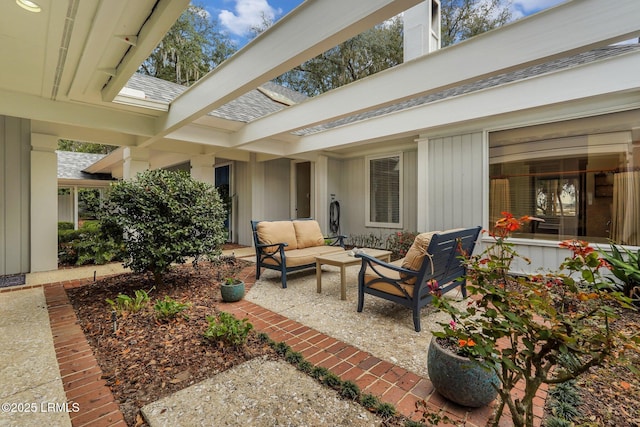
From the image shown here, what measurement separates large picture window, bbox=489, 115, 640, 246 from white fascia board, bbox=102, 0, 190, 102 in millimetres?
5514

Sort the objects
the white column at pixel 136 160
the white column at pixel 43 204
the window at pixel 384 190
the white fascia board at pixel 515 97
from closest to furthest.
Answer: the white fascia board at pixel 515 97 < the white column at pixel 43 204 < the white column at pixel 136 160 < the window at pixel 384 190

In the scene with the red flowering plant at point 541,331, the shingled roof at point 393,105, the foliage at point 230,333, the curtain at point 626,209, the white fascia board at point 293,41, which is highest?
the shingled roof at point 393,105

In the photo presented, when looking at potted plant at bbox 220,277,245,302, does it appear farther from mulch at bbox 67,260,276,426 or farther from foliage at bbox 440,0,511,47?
foliage at bbox 440,0,511,47

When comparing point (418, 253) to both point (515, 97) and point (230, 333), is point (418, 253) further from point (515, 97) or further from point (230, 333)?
point (515, 97)

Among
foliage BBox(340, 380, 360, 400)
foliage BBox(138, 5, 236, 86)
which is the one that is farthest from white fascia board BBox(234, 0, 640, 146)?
foliage BBox(138, 5, 236, 86)

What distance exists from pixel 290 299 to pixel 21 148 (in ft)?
19.0

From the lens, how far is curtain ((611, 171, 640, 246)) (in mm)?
4195

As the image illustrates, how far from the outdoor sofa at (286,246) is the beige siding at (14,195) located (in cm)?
432

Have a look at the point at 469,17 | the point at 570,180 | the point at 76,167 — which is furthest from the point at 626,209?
the point at 76,167

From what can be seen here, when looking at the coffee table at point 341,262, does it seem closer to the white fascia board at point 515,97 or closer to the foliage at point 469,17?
the white fascia board at point 515,97

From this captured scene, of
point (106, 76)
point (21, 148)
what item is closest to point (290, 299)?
point (106, 76)

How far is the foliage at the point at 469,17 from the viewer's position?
36.7ft

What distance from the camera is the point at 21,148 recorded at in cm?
519

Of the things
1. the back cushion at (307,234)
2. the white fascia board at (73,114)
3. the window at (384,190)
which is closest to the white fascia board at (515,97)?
the window at (384,190)
